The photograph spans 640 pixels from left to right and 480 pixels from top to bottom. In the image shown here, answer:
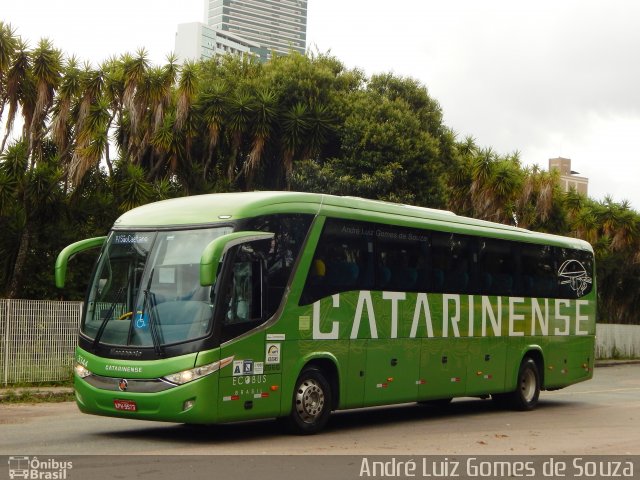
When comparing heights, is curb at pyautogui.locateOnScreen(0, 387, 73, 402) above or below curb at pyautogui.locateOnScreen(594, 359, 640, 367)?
above

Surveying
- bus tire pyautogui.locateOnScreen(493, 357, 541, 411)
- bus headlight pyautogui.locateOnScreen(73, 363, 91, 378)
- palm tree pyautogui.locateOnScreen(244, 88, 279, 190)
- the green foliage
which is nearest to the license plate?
bus headlight pyautogui.locateOnScreen(73, 363, 91, 378)

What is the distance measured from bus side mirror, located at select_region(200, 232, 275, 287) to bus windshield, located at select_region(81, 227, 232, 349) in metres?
0.34

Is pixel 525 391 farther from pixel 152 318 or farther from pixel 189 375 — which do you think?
pixel 152 318

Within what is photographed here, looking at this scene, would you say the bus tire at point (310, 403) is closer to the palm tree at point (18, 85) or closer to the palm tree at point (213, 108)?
the palm tree at point (18, 85)

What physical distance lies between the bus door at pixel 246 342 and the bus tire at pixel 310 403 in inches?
19.4

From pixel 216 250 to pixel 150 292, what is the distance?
60.3 inches

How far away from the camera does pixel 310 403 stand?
45.2 ft

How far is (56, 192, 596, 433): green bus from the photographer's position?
40.7 ft

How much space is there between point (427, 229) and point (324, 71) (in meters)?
19.4

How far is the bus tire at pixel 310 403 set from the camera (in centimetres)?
1360
